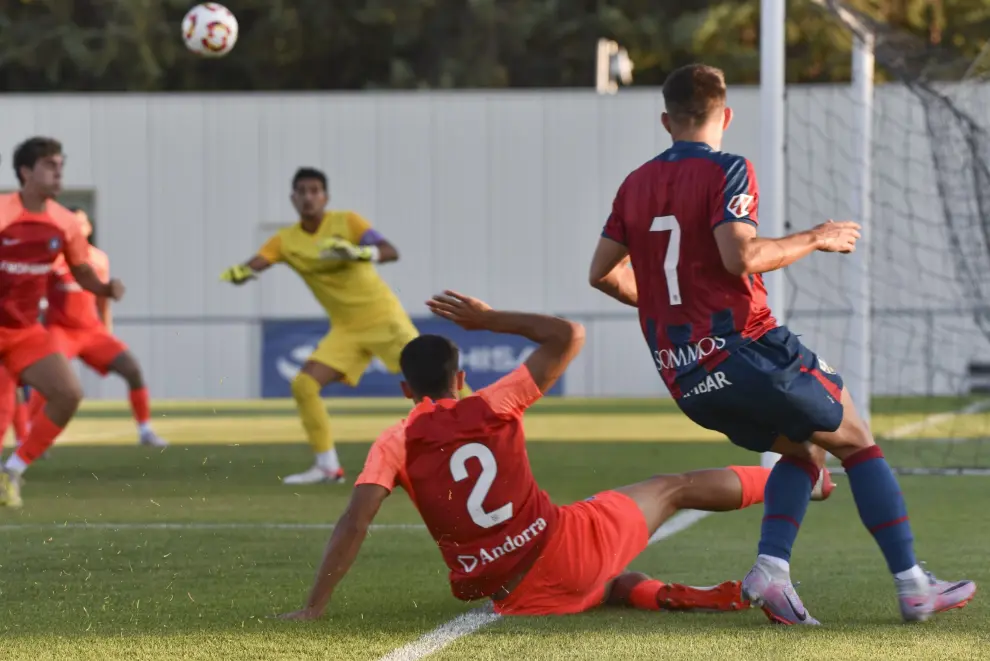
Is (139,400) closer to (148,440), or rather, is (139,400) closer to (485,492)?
(148,440)

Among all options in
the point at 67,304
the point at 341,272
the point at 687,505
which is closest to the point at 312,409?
the point at 341,272

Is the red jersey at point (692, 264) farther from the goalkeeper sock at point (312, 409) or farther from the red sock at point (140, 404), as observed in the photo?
the red sock at point (140, 404)

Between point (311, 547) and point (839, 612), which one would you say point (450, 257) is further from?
point (839, 612)

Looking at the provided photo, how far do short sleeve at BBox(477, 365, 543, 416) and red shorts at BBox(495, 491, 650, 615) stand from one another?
1.28ft

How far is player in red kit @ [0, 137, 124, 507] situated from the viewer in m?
9.44

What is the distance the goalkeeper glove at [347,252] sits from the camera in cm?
1062

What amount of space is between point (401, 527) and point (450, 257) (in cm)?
1847

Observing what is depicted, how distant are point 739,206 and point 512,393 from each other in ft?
2.99

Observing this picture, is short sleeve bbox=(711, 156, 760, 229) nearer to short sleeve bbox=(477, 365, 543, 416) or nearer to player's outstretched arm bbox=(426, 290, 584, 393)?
player's outstretched arm bbox=(426, 290, 584, 393)

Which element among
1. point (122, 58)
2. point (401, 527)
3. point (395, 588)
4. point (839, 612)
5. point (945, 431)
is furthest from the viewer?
point (122, 58)

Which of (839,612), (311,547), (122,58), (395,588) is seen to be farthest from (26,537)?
(122,58)

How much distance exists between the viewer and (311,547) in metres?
7.75

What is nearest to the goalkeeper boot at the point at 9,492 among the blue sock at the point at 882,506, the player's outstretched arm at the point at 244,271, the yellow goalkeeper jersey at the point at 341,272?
the player's outstretched arm at the point at 244,271

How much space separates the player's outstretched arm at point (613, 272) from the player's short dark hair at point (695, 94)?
18.1 inches
